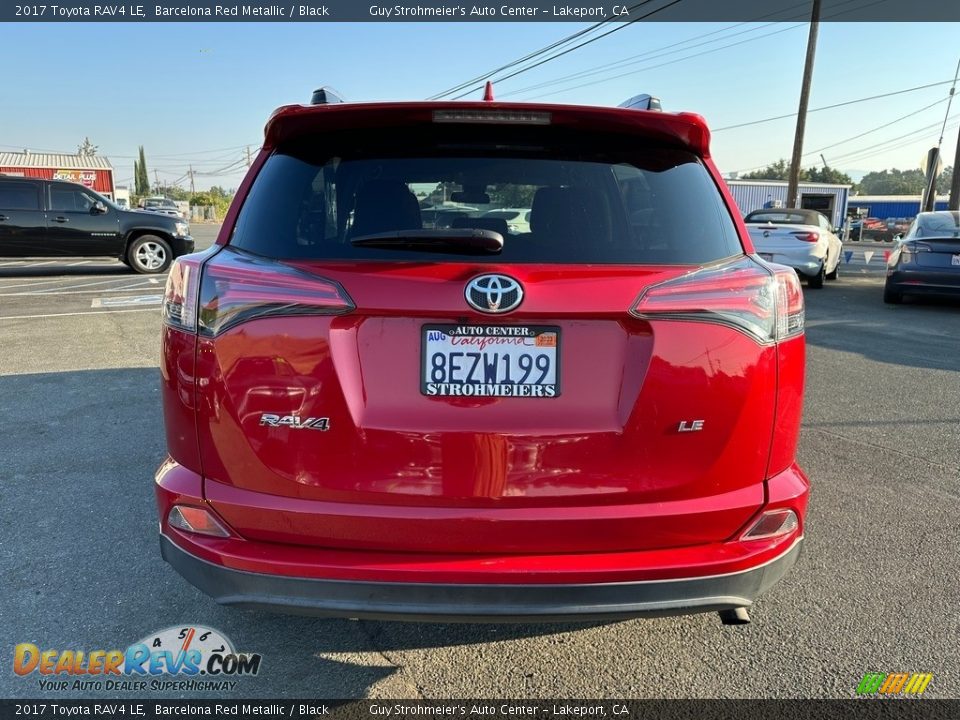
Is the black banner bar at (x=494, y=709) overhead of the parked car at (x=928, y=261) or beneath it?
beneath

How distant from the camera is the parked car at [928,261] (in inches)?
417

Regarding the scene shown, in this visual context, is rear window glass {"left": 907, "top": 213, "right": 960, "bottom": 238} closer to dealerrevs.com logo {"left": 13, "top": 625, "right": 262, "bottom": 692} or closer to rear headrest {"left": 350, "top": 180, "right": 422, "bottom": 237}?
rear headrest {"left": 350, "top": 180, "right": 422, "bottom": 237}

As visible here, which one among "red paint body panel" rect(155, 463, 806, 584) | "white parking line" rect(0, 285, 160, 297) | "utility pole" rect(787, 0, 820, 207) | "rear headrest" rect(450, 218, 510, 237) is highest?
"utility pole" rect(787, 0, 820, 207)

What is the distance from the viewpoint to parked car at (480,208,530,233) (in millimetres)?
2055

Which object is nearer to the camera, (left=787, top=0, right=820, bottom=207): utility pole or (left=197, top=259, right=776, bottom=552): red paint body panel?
(left=197, top=259, right=776, bottom=552): red paint body panel

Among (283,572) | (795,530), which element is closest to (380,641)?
(283,572)

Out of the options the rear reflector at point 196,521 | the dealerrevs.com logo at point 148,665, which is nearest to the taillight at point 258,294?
the rear reflector at point 196,521

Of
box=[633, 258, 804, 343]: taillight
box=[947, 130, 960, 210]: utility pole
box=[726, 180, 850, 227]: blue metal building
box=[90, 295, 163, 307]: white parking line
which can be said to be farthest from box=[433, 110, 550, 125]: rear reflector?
box=[726, 180, 850, 227]: blue metal building

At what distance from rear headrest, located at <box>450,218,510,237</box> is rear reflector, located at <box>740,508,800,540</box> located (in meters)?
1.12

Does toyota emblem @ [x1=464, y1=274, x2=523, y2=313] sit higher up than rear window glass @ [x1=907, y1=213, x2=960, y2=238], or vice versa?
rear window glass @ [x1=907, y1=213, x2=960, y2=238]

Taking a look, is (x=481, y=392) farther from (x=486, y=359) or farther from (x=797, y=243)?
(x=797, y=243)

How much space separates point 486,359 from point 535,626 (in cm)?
125

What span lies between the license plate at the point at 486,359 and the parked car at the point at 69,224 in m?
14.5

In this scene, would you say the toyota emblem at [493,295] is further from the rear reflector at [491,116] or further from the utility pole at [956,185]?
the utility pole at [956,185]
